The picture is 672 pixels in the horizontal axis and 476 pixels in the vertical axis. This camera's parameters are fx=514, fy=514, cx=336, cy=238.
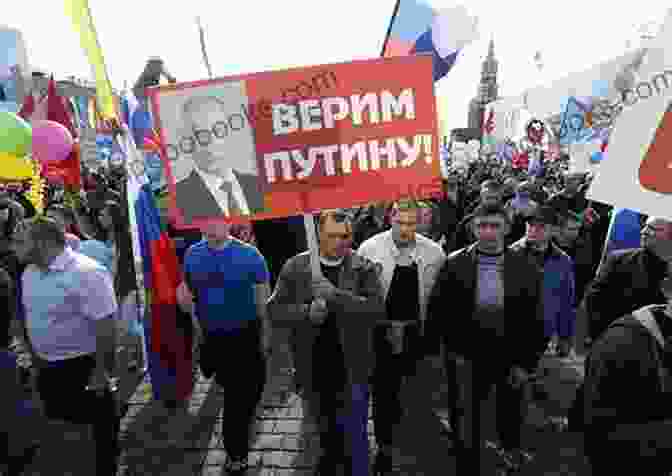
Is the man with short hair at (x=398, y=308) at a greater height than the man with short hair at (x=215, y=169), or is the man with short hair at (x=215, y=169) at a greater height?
the man with short hair at (x=215, y=169)

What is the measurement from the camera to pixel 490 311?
323 centimetres

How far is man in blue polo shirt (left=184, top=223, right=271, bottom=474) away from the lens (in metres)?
3.49

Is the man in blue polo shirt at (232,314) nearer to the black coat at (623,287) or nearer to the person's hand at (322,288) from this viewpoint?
the person's hand at (322,288)

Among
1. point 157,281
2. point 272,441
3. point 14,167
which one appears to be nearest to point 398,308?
point 272,441

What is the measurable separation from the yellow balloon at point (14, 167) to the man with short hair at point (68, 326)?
5.17 metres

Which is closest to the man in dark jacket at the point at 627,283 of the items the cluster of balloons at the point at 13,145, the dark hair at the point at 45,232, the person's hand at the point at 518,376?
the person's hand at the point at 518,376

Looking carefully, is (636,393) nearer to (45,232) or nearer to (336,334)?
(336,334)

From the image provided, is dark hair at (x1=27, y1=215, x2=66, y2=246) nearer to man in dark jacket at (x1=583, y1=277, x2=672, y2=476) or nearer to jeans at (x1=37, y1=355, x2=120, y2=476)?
jeans at (x1=37, y1=355, x2=120, y2=476)

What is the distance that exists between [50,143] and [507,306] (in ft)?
22.4

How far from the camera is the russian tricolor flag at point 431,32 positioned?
5.00 m

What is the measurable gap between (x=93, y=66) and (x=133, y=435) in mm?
2802

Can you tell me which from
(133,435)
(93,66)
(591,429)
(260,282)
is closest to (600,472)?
(591,429)

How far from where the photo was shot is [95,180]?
36.0ft

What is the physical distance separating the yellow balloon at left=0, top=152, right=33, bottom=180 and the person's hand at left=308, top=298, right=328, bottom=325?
6.36 metres
